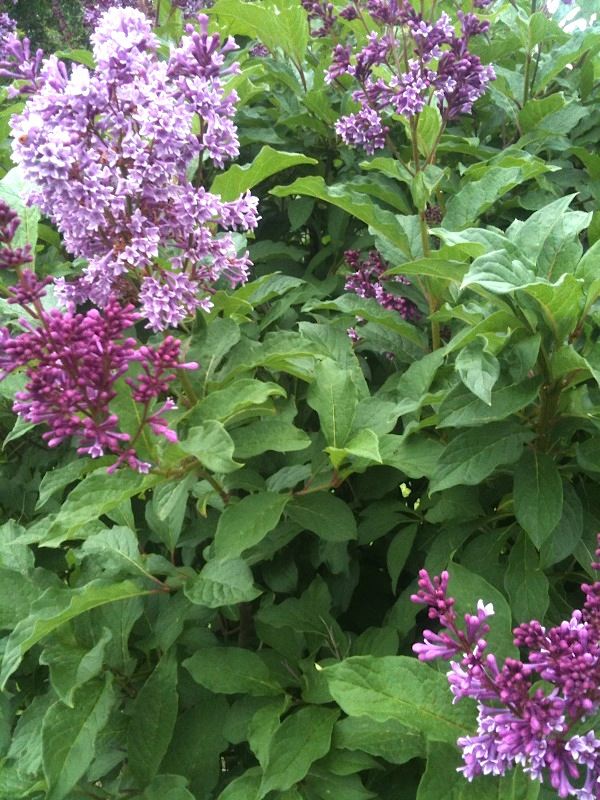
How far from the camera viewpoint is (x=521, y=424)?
1566mm

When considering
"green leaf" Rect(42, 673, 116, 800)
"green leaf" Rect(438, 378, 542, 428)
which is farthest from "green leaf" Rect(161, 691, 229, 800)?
"green leaf" Rect(438, 378, 542, 428)

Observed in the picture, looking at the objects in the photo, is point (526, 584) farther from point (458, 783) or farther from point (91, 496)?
point (91, 496)

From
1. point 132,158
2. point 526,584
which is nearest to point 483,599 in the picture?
point 526,584

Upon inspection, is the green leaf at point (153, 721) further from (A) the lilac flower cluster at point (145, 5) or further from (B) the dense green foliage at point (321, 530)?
(A) the lilac flower cluster at point (145, 5)

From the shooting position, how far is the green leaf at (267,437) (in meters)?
1.43


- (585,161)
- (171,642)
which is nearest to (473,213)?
(585,161)

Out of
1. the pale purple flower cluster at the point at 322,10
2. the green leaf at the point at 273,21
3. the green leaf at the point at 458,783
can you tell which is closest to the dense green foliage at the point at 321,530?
the green leaf at the point at 458,783

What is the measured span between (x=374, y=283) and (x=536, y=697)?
1310 millimetres

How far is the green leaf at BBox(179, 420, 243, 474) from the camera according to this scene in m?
1.22

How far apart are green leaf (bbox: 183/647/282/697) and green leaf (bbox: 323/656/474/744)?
36 cm

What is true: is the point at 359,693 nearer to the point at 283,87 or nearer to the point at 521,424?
the point at 521,424

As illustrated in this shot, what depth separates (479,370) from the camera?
1.29 metres

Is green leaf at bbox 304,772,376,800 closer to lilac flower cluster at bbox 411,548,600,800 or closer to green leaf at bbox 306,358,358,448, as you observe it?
lilac flower cluster at bbox 411,548,600,800

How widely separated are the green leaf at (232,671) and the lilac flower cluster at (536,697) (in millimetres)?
567
